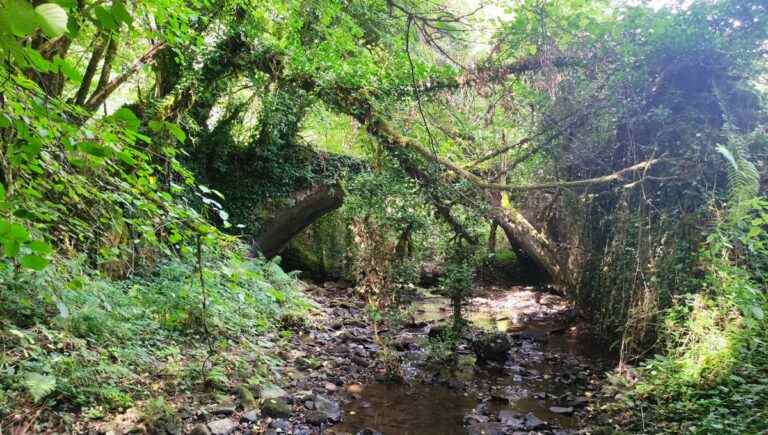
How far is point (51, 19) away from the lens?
2.86ft

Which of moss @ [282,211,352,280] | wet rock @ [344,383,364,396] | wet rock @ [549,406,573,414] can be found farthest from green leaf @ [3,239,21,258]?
moss @ [282,211,352,280]

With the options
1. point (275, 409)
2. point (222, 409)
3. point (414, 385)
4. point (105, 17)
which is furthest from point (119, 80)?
point (105, 17)

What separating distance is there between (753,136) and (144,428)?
7666 millimetres

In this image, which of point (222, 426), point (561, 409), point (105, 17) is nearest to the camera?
point (105, 17)

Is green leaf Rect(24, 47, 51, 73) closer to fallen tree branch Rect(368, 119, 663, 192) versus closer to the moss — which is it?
fallen tree branch Rect(368, 119, 663, 192)

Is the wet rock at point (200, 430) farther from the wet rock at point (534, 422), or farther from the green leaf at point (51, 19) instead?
the green leaf at point (51, 19)

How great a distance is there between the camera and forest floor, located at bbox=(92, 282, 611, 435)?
497 centimetres

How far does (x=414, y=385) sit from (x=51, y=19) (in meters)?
6.33

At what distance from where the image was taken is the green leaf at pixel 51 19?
87 cm

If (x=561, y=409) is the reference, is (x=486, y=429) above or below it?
below

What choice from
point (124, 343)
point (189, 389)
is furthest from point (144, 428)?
point (124, 343)

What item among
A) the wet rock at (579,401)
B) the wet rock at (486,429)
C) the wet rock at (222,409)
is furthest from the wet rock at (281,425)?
the wet rock at (579,401)

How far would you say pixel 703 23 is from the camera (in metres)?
6.37

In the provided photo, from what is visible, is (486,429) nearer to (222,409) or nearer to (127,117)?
(222,409)
